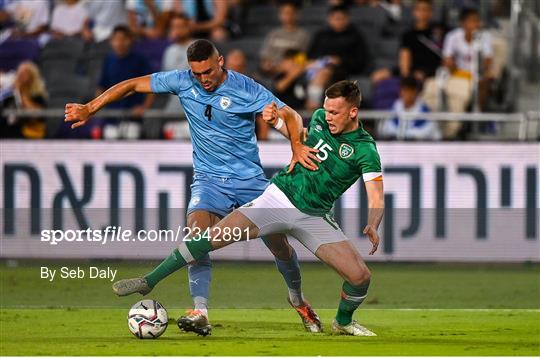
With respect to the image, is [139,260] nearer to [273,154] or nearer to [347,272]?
[273,154]

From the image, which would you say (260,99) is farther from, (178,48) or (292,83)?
(178,48)

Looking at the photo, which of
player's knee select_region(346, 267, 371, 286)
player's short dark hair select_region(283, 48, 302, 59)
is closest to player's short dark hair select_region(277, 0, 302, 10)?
player's short dark hair select_region(283, 48, 302, 59)

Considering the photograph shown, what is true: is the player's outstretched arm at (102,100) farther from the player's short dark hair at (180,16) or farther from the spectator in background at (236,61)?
the player's short dark hair at (180,16)

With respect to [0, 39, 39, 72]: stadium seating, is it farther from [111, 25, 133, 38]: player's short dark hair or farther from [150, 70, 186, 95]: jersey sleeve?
[150, 70, 186, 95]: jersey sleeve

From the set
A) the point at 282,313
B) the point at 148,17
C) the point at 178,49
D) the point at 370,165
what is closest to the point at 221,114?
the point at 370,165

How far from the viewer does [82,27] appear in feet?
69.2

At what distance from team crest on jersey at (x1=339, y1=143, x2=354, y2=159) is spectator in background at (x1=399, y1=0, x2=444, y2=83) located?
8169mm

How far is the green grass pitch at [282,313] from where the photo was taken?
1041cm

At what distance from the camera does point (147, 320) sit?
10750 millimetres

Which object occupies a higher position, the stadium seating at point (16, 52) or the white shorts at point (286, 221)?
the stadium seating at point (16, 52)

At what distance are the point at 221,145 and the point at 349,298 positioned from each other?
177 cm

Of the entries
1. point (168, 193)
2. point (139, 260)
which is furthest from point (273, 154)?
point (139, 260)

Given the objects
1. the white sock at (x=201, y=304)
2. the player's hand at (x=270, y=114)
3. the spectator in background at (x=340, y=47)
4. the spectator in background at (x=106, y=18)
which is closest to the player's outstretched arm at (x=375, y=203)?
the player's hand at (x=270, y=114)

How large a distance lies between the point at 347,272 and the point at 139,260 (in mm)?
5528
